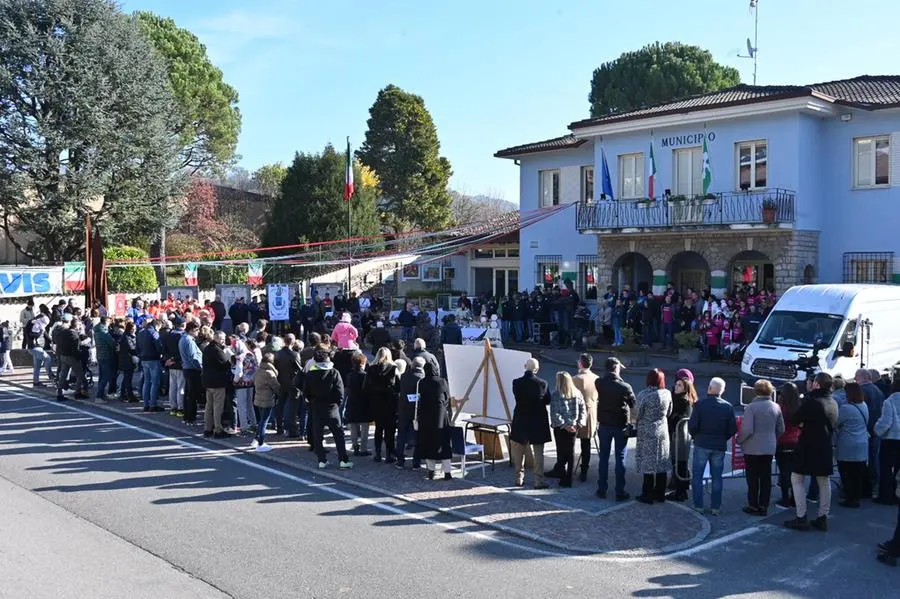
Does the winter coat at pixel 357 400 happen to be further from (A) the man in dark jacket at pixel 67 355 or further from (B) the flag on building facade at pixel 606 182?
(B) the flag on building facade at pixel 606 182

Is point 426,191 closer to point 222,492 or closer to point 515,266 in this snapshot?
point 515,266

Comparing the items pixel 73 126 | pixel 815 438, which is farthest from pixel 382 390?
pixel 73 126

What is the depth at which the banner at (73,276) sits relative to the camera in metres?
27.4

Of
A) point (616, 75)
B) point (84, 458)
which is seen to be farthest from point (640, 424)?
point (616, 75)

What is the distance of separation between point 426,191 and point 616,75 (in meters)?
15.0

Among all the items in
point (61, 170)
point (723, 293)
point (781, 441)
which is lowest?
point (781, 441)

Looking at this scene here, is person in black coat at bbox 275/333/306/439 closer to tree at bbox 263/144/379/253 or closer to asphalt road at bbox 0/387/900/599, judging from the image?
asphalt road at bbox 0/387/900/599

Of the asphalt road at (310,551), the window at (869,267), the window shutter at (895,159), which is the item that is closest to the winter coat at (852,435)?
the asphalt road at (310,551)

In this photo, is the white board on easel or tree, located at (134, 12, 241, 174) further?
tree, located at (134, 12, 241, 174)

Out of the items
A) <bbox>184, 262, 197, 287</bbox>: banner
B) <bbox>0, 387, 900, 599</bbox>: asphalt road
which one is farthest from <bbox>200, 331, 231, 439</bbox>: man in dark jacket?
<bbox>184, 262, 197, 287</bbox>: banner

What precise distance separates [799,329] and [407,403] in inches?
353

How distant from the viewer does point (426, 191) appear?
5131 cm

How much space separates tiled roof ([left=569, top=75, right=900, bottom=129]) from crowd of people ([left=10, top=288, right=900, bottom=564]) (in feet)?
45.8

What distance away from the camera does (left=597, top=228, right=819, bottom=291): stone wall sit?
2391 cm
